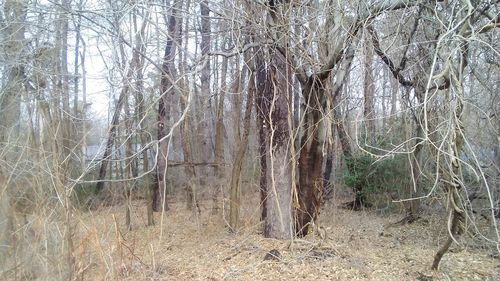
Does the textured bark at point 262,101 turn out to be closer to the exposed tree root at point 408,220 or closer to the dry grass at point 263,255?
the dry grass at point 263,255

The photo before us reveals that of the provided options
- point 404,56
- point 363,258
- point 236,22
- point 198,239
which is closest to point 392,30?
point 404,56

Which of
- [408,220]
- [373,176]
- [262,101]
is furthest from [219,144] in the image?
[408,220]

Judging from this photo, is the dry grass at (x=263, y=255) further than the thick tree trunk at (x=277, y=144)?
No

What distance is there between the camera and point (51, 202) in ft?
16.0

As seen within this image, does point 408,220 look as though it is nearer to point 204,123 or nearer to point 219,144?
point 219,144

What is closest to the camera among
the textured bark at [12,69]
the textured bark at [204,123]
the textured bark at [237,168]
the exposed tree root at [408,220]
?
the textured bark at [12,69]

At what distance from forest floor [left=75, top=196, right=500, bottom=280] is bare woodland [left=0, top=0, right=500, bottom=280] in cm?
3

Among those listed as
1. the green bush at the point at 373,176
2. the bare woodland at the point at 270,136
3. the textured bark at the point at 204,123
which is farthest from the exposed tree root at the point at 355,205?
the textured bark at the point at 204,123

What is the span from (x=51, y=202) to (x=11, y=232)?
0.52m

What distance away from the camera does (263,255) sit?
616 centimetres

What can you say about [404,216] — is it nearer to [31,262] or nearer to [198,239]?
[198,239]

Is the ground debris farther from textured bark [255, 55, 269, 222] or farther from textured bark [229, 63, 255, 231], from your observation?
textured bark [229, 63, 255, 231]

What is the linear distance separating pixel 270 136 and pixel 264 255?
68.7 inches

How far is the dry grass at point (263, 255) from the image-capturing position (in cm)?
478
